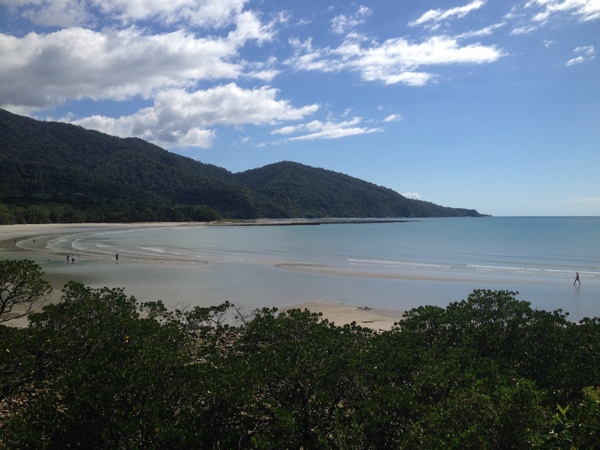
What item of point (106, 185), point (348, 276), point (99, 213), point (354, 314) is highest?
point (106, 185)

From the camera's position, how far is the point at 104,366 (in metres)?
5.76

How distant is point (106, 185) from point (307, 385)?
14661 centimetres

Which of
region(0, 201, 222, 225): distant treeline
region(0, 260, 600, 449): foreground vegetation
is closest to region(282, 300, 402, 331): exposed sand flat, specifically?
region(0, 260, 600, 449): foreground vegetation

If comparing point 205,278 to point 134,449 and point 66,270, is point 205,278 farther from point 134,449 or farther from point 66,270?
point 134,449

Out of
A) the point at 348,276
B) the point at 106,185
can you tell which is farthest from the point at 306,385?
the point at 106,185

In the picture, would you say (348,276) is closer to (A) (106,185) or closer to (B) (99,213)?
(B) (99,213)

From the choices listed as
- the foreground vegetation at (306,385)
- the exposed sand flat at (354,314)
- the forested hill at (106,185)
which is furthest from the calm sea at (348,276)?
the forested hill at (106,185)

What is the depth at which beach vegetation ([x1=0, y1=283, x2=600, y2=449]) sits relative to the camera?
185 inches

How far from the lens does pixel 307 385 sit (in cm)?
634

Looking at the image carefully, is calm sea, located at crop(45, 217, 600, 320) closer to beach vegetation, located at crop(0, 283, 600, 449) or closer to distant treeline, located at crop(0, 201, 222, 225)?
beach vegetation, located at crop(0, 283, 600, 449)

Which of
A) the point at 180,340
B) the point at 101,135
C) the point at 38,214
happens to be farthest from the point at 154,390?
the point at 101,135

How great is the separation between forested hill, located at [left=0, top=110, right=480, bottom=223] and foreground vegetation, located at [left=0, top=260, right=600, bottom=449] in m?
91.2

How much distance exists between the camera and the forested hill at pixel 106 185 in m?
107

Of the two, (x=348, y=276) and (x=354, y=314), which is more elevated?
(x=348, y=276)
